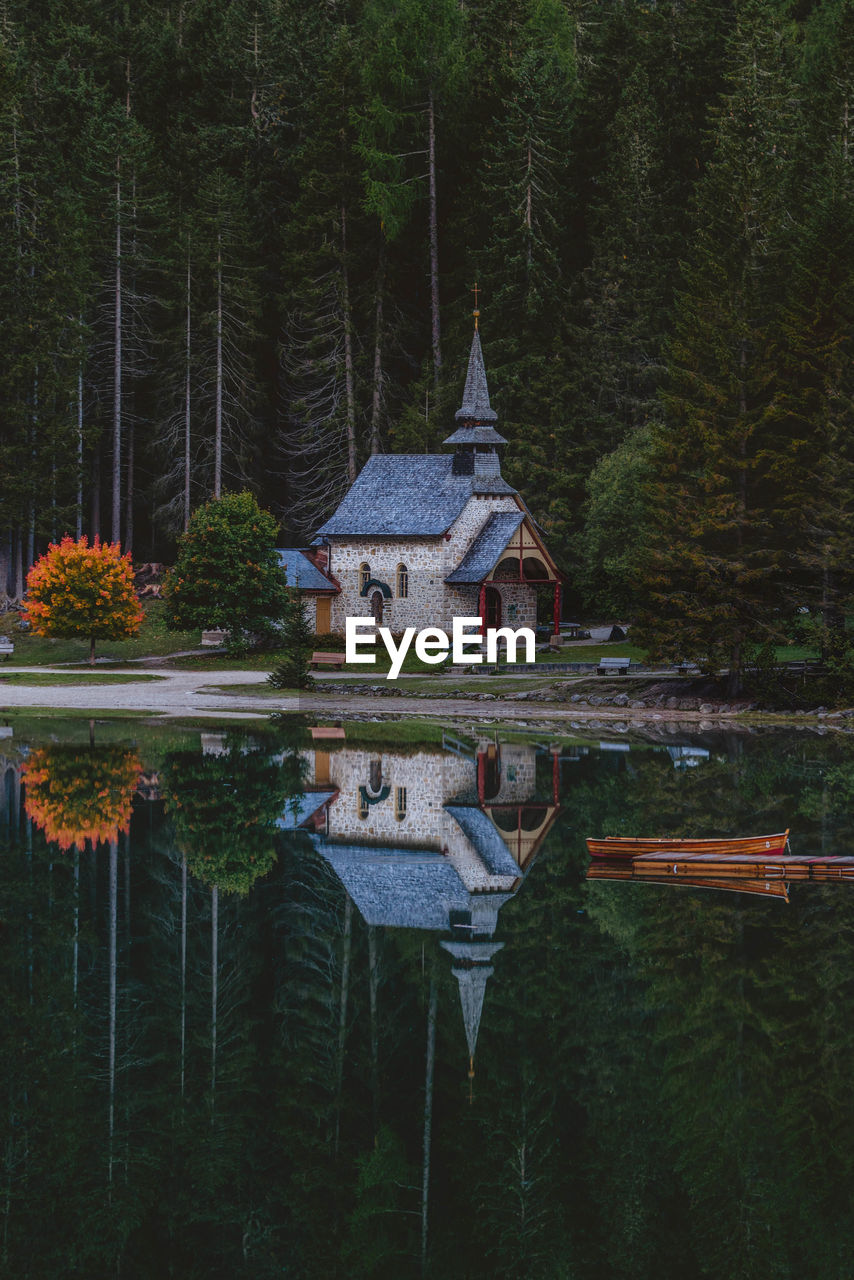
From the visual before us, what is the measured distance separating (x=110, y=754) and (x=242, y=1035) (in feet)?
63.6

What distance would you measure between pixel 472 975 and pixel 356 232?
62.9 meters

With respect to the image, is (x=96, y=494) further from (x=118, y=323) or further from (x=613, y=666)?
(x=613, y=666)

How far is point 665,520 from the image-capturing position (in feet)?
145

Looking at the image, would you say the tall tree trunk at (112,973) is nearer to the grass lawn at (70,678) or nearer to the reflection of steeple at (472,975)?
the reflection of steeple at (472,975)

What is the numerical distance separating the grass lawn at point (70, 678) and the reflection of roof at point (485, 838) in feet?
82.6

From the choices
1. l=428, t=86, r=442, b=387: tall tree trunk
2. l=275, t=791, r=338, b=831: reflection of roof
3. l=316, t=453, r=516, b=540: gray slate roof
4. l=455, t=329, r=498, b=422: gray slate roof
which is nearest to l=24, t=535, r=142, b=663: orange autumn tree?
l=316, t=453, r=516, b=540: gray slate roof

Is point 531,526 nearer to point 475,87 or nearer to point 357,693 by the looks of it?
point 357,693

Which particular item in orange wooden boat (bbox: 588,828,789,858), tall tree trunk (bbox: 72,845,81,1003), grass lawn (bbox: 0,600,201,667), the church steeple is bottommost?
tall tree trunk (bbox: 72,845,81,1003)

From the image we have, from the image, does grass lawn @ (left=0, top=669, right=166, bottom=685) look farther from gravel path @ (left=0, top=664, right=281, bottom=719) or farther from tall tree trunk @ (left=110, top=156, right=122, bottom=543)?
tall tree trunk @ (left=110, top=156, right=122, bottom=543)

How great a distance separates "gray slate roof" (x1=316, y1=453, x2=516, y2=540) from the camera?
56.8 meters

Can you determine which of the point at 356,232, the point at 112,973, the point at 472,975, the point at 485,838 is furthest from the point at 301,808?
the point at 356,232

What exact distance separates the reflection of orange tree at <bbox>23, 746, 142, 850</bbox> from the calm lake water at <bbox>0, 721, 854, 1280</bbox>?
191 mm

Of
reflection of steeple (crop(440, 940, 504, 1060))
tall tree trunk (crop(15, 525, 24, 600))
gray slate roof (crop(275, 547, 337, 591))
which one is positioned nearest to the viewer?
reflection of steeple (crop(440, 940, 504, 1060))

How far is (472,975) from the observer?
1585 cm
